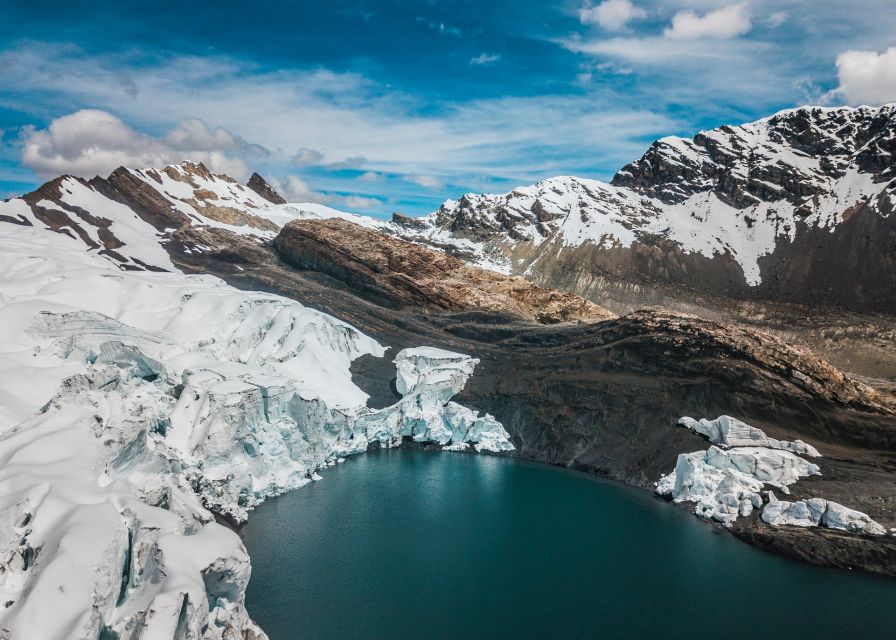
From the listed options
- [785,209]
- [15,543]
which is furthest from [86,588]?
[785,209]

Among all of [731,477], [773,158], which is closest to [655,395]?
[731,477]

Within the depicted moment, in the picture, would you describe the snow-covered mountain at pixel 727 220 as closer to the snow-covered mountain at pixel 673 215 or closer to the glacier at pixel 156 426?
the snow-covered mountain at pixel 673 215

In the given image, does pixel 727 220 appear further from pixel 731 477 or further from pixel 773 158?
pixel 731 477

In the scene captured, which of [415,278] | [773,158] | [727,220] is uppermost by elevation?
[773,158]

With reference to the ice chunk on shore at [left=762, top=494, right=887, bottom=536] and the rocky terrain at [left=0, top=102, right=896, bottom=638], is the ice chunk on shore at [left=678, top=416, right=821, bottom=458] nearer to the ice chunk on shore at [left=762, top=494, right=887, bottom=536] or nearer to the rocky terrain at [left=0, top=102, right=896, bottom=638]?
the rocky terrain at [left=0, top=102, right=896, bottom=638]

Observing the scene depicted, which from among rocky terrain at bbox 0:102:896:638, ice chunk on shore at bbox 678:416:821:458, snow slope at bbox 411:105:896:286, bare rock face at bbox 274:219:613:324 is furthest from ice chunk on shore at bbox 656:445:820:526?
snow slope at bbox 411:105:896:286
